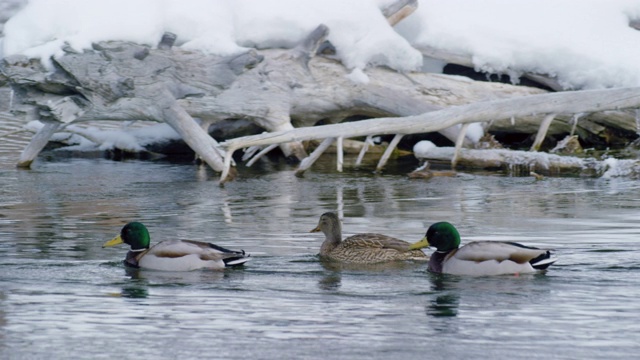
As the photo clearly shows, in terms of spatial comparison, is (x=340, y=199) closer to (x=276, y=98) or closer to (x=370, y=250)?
(x=276, y=98)

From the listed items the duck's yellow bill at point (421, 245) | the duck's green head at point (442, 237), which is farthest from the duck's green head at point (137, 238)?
the duck's green head at point (442, 237)

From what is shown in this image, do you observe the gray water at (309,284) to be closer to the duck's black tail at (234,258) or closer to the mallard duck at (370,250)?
the duck's black tail at (234,258)

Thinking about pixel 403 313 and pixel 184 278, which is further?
pixel 184 278

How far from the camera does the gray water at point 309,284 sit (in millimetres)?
7902

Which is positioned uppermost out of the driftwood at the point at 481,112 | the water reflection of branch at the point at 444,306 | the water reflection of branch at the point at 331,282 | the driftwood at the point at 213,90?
the driftwood at the point at 213,90

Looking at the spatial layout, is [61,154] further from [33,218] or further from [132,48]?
[33,218]

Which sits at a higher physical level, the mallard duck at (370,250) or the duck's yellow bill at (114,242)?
the duck's yellow bill at (114,242)

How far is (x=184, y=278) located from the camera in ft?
34.3

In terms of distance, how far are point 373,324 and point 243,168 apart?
41.5ft

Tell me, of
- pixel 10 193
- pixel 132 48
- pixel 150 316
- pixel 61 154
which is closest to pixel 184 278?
pixel 150 316

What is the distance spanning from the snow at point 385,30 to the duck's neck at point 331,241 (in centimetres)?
760

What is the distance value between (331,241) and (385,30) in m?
9.49

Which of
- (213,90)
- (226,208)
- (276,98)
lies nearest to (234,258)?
(226,208)

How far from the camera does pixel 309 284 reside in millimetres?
10078
